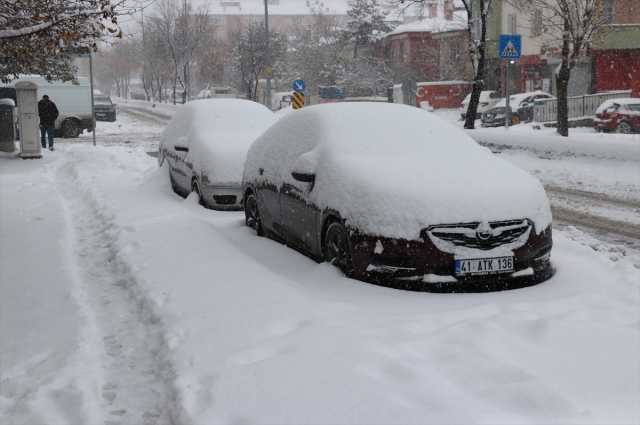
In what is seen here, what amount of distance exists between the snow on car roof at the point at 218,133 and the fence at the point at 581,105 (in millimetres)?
20990

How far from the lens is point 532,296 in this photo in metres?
5.45

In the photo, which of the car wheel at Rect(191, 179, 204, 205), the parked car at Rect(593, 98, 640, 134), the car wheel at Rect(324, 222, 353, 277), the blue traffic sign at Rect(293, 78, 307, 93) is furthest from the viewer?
the blue traffic sign at Rect(293, 78, 307, 93)

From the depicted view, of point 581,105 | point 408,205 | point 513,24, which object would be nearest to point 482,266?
point 408,205

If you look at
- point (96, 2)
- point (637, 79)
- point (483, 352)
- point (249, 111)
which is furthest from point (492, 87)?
point (483, 352)

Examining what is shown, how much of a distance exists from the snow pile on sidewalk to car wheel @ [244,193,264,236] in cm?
72

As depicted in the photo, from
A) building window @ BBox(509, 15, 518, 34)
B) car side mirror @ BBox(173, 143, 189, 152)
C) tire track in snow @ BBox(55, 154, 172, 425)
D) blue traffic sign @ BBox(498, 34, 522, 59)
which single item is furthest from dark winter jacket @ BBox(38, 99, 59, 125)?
building window @ BBox(509, 15, 518, 34)

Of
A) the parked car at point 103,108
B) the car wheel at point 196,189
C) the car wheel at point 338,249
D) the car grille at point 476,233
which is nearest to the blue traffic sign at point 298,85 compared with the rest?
the car wheel at point 196,189

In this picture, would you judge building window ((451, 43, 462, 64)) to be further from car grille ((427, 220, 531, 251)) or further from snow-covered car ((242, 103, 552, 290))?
car grille ((427, 220, 531, 251))

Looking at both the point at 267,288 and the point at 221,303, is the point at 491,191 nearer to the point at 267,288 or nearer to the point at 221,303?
the point at 267,288

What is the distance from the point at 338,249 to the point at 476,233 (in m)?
1.16

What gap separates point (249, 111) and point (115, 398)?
8.37m

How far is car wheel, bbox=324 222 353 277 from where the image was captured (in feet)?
19.1

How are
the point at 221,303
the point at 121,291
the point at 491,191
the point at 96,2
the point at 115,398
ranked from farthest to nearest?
the point at 96,2, the point at 121,291, the point at 491,191, the point at 221,303, the point at 115,398

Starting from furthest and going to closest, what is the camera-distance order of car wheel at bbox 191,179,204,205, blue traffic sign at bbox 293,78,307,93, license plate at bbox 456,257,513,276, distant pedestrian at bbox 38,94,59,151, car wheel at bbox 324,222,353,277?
1. blue traffic sign at bbox 293,78,307,93
2. distant pedestrian at bbox 38,94,59,151
3. car wheel at bbox 191,179,204,205
4. car wheel at bbox 324,222,353,277
5. license plate at bbox 456,257,513,276
